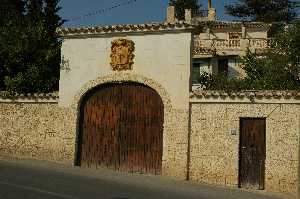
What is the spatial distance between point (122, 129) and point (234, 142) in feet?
15.5

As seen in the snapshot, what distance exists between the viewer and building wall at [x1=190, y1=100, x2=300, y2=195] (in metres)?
15.8

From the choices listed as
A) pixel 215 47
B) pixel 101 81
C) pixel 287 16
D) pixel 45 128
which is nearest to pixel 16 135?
pixel 45 128

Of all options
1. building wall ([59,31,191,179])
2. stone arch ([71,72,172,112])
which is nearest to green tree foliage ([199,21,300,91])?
building wall ([59,31,191,179])

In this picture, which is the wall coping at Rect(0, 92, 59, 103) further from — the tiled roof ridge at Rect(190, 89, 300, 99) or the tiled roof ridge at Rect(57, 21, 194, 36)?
the tiled roof ridge at Rect(190, 89, 300, 99)

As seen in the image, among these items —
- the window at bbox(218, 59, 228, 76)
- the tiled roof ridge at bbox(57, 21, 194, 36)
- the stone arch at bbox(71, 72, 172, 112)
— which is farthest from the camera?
the window at bbox(218, 59, 228, 76)

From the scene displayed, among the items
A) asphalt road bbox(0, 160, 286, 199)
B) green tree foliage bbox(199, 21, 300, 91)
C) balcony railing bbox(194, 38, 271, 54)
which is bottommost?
asphalt road bbox(0, 160, 286, 199)

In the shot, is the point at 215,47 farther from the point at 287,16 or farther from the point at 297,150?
the point at 297,150

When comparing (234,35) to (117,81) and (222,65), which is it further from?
(117,81)

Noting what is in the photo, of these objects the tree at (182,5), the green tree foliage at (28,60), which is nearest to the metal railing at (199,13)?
the tree at (182,5)

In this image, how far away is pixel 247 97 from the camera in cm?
1652

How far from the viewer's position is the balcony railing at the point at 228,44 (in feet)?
122

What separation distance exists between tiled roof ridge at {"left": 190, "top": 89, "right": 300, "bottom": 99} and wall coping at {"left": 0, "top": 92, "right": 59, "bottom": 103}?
6.59 m

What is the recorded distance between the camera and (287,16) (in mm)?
47250

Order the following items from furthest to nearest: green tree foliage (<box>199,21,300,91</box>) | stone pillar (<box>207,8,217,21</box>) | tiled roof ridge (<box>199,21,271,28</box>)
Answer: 1. stone pillar (<box>207,8,217,21</box>)
2. tiled roof ridge (<box>199,21,271,28</box>)
3. green tree foliage (<box>199,21,300,91</box>)
